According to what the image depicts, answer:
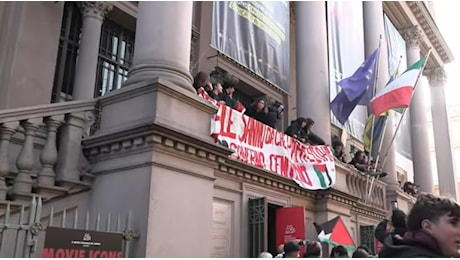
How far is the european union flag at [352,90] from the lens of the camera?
38.9 feet

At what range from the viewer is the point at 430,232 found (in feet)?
7.59

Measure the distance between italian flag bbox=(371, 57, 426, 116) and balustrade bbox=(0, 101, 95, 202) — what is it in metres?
7.12

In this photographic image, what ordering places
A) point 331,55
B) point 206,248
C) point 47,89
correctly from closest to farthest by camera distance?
point 206,248
point 47,89
point 331,55

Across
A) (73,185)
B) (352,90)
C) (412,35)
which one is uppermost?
(412,35)

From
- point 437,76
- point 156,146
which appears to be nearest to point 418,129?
point 437,76

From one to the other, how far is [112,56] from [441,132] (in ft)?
64.6

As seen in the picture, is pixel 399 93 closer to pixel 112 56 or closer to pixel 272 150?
pixel 272 150

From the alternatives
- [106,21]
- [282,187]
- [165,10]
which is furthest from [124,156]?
[106,21]

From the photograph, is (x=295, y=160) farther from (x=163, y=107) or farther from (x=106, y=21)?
(x=106, y=21)

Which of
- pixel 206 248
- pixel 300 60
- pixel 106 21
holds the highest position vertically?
pixel 106 21

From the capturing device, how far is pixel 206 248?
6062 millimetres

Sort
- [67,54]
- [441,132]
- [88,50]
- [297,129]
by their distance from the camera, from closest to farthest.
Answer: [297,129] → [88,50] → [67,54] → [441,132]

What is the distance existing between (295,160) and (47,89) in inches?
205

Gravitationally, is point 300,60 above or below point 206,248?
above
